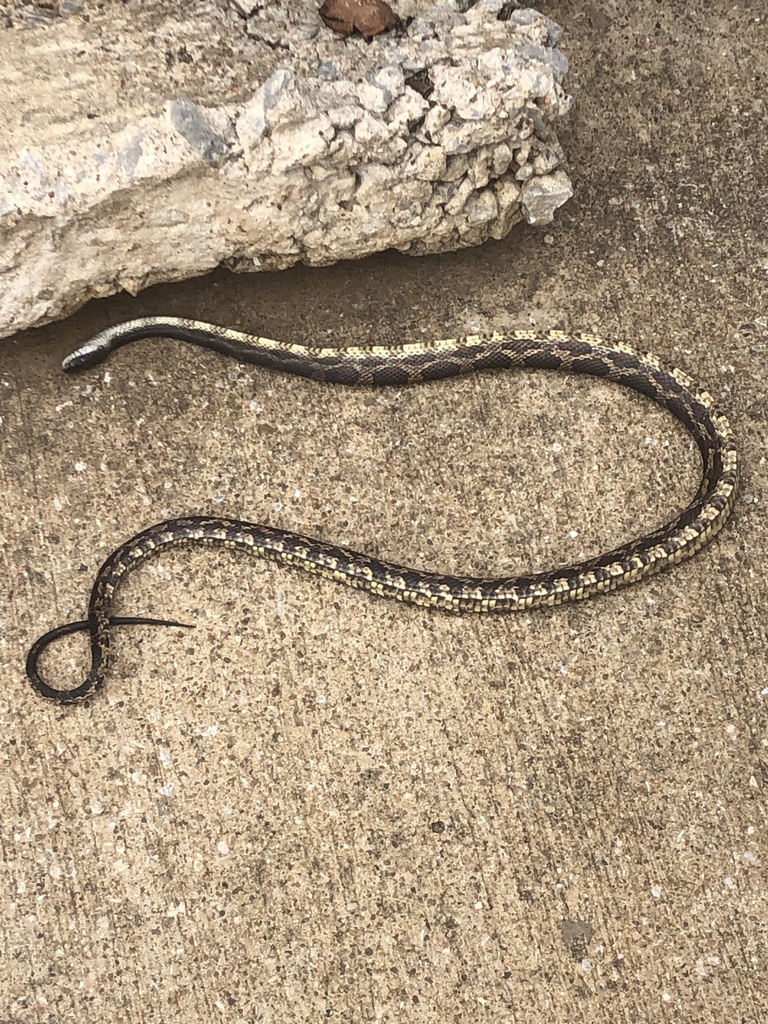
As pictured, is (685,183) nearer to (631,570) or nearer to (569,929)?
(631,570)

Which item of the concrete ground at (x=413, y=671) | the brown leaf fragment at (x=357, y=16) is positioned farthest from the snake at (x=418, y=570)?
the brown leaf fragment at (x=357, y=16)

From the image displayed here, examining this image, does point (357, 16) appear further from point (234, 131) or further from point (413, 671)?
point (413, 671)

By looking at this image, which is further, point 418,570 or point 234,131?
point 418,570

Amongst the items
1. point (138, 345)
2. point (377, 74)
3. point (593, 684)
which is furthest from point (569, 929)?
point (377, 74)

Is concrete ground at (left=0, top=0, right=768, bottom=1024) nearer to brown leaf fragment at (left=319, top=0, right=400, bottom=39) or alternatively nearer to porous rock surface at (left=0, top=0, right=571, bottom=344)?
porous rock surface at (left=0, top=0, right=571, bottom=344)

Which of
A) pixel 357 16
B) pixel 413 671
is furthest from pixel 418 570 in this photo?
pixel 357 16

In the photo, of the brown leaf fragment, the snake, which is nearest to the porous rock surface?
the brown leaf fragment
